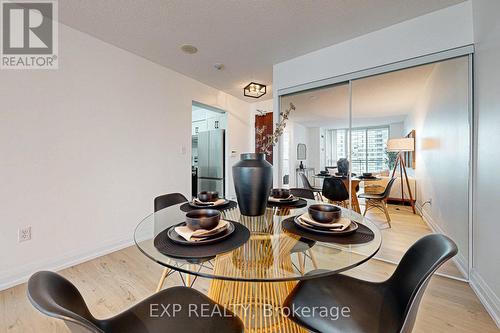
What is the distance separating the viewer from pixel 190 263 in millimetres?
777

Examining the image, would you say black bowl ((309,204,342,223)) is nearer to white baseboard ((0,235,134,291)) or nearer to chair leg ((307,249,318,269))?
chair leg ((307,249,318,269))

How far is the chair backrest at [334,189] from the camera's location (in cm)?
257

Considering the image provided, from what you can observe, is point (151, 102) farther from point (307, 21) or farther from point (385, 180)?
point (385, 180)

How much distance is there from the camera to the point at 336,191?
2582 mm

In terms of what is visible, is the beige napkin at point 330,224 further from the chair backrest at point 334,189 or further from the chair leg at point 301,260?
the chair backrest at point 334,189

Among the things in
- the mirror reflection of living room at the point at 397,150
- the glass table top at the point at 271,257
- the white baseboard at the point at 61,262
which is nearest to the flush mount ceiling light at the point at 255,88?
the mirror reflection of living room at the point at 397,150

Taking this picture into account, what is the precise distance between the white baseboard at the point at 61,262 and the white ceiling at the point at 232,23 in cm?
233

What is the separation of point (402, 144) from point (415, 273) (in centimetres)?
210

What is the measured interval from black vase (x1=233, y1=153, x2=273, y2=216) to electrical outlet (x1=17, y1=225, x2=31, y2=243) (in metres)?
2.06

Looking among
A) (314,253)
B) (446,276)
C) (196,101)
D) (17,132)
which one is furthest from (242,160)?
(196,101)

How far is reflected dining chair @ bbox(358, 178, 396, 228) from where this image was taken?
2547 mm

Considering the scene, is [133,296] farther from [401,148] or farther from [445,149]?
[445,149]

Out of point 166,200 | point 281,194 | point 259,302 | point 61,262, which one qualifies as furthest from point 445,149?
point 61,262

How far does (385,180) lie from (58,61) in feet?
12.4
